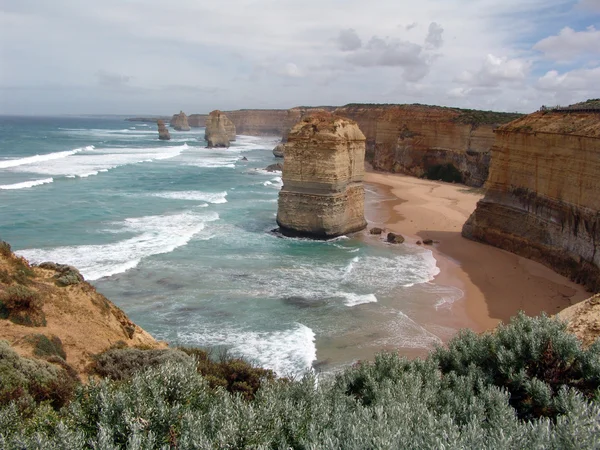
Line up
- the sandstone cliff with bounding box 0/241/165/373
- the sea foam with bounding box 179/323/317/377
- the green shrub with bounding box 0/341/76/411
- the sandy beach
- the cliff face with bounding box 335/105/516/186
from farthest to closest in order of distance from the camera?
the cliff face with bounding box 335/105/516/186, the sandy beach, the sea foam with bounding box 179/323/317/377, the sandstone cliff with bounding box 0/241/165/373, the green shrub with bounding box 0/341/76/411

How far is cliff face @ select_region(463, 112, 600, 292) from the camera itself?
17.7m

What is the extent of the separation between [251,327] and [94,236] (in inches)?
527

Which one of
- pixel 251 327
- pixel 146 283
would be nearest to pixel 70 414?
pixel 251 327

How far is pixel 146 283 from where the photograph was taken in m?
17.8

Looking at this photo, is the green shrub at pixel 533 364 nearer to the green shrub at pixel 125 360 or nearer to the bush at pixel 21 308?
the green shrub at pixel 125 360

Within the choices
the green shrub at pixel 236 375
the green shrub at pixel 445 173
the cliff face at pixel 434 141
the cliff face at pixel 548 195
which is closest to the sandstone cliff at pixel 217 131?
the cliff face at pixel 434 141

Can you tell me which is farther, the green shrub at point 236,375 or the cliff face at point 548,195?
the cliff face at point 548,195

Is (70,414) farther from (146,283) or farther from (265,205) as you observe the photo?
(265,205)

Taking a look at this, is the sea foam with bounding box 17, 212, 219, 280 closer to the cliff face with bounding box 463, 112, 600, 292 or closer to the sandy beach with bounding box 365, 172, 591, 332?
the sandy beach with bounding box 365, 172, 591, 332

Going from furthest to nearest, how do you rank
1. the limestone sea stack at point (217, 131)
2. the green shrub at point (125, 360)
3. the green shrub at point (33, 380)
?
the limestone sea stack at point (217, 131)
the green shrub at point (125, 360)
the green shrub at point (33, 380)

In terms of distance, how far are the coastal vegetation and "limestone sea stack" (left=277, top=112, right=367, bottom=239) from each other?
56.6 ft

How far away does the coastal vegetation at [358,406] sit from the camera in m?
3.88

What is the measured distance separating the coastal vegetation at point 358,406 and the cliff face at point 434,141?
41.2 m

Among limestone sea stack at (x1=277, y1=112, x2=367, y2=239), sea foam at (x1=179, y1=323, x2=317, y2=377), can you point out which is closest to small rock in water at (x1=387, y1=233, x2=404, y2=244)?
limestone sea stack at (x1=277, y1=112, x2=367, y2=239)
